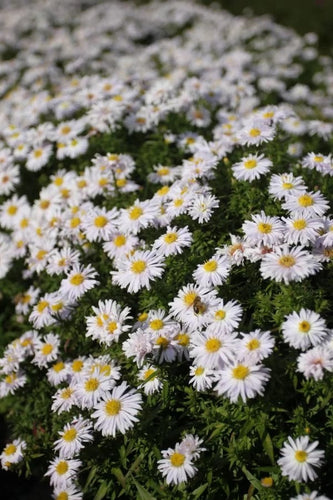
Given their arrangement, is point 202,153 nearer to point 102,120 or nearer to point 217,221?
point 217,221

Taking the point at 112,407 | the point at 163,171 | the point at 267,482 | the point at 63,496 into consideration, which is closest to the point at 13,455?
the point at 63,496

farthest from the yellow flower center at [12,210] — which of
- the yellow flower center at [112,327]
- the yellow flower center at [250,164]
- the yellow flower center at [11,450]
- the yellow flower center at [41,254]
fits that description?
the yellow flower center at [250,164]

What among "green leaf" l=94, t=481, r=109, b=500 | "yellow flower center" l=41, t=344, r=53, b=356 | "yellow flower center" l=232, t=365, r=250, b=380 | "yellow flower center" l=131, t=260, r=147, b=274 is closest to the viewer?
"yellow flower center" l=232, t=365, r=250, b=380

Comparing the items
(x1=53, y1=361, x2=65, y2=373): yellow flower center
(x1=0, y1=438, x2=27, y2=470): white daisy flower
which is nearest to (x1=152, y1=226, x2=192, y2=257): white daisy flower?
(x1=53, y1=361, x2=65, y2=373): yellow flower center

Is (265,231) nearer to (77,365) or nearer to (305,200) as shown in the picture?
(305,200)

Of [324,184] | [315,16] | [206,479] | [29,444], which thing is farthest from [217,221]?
[315,16]

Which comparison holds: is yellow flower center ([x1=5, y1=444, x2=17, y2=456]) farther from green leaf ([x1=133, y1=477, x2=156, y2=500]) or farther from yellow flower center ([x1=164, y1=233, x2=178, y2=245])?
yellow flower center ([x1=164, y1=233, x2=178, y2=245])
